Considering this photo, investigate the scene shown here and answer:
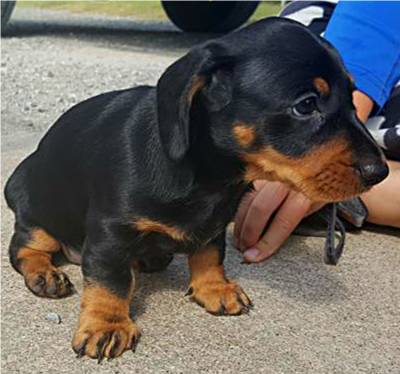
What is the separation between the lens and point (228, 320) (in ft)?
7.35

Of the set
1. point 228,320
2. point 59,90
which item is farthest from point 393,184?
point 59,90

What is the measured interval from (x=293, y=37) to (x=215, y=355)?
87 centimetres

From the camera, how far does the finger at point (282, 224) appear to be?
2713 mm

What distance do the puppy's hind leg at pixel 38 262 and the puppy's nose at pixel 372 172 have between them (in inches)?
39.0

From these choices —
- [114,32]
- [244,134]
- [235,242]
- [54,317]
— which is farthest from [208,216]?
[114,32]

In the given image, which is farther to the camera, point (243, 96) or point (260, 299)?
point (260, 299)

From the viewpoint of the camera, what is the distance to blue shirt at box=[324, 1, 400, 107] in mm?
3057

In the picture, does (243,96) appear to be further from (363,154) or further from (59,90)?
(59,90)

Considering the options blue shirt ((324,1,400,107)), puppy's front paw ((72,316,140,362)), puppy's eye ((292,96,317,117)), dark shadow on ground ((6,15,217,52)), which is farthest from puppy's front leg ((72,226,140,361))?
dark shadow on ground ((6,15,217,52))

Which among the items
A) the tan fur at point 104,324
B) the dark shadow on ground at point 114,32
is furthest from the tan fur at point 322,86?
the dark shadow on ground at point 114,32

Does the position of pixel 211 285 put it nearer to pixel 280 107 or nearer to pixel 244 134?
pixel 244 134

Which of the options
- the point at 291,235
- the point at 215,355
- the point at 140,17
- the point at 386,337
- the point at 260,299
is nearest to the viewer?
the point at 215,355

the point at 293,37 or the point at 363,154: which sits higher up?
the point at 293,37

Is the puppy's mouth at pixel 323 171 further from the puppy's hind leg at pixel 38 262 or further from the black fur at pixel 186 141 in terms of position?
the puppy's hind leg at pixel 38 262
